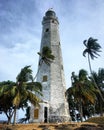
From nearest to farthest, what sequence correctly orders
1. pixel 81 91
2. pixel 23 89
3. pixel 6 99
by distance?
1. pixel 23 89
2. pixel 6 99
3. pixel 81 91

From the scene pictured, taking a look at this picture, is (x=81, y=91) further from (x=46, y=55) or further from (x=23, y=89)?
(x=23, y=89)

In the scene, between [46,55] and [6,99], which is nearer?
[6,99]

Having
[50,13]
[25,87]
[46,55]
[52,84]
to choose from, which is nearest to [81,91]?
[52,84]

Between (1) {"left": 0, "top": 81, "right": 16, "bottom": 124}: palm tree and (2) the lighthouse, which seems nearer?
(1) {"left": 0, "top": 81, "right": 16, "bottom": 124}: palm tree

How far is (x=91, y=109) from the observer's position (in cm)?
4706

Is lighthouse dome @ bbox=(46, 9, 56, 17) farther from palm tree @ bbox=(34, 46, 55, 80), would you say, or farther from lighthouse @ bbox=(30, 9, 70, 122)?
palm tree @ bbox=(34, 46, 55, 80)

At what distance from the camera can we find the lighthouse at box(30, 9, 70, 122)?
104ft

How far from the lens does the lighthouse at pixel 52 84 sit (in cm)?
3177

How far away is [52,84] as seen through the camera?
33656 millimetres

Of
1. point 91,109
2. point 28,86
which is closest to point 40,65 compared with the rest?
point 28,86

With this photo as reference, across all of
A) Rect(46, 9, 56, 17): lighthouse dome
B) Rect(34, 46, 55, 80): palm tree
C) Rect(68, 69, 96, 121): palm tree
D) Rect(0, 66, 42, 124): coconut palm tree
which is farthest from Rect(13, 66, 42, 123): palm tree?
Rect(46, 9, 56, 17): lighthouse dome

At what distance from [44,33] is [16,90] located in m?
16.4

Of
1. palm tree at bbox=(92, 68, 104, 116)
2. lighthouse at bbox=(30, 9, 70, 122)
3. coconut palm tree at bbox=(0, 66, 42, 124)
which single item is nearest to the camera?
coconut palm tree at bbox=(0, 66, 42, 124)

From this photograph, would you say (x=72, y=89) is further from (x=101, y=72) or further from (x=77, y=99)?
(x=101, y=72)
